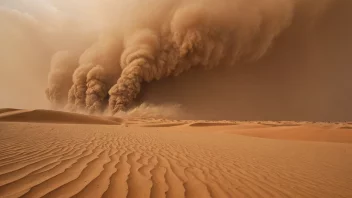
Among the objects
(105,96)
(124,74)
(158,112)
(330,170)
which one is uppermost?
(124,74)

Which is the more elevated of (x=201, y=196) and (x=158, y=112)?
(x=158, y=112)

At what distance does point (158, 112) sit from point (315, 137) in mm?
20463

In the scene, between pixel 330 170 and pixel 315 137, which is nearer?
pixel 330 170

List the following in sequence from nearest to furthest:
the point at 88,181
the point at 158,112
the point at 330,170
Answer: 1. the point at 88,181
2. the point at 330,170
3. the point at 158,112

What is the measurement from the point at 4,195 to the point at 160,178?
151cm

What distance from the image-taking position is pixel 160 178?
2723 millimetres

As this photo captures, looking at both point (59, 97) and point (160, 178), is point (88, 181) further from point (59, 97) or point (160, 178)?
point (59, 97)

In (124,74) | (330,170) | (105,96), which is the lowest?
(330,170)

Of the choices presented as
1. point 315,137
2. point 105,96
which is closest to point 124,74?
point 105,96

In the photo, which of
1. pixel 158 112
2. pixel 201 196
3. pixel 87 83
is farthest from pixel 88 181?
pixel 87 83

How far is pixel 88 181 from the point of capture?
7.51 ft

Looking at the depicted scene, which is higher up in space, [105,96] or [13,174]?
[105,96]

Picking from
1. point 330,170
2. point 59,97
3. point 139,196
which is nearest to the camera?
point 139,196

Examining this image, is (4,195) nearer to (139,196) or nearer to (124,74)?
(139,196)
